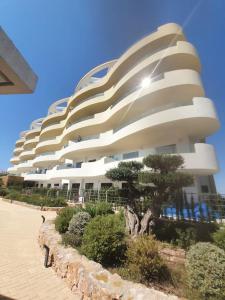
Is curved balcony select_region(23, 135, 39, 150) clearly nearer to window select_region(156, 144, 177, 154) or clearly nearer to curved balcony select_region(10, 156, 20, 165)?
curved balcony select_region(10, 156, 20, 165)

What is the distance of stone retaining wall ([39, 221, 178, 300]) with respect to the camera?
3.47m

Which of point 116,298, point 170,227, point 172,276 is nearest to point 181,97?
point 170,227

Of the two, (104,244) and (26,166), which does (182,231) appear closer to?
(104,244)

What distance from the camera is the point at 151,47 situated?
19.8m

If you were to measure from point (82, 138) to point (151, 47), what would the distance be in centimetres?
1688

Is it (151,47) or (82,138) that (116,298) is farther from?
(82,138)

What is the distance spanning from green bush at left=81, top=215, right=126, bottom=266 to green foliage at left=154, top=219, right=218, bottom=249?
2275 mm

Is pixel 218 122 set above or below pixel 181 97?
below

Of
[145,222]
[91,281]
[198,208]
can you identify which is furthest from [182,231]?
[91,281]

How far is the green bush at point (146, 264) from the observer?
14.5ft

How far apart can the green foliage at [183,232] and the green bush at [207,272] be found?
229 cm

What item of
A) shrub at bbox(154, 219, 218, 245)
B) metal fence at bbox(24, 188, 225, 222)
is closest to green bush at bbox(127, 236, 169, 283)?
shrub at bbox(154, 219, 218, 245)

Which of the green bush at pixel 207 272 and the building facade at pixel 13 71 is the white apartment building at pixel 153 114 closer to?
A: the green bush at pixel 207 272

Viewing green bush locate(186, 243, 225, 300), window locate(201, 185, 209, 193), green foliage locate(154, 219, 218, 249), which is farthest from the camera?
window locate(201, 185, 209, 193)
